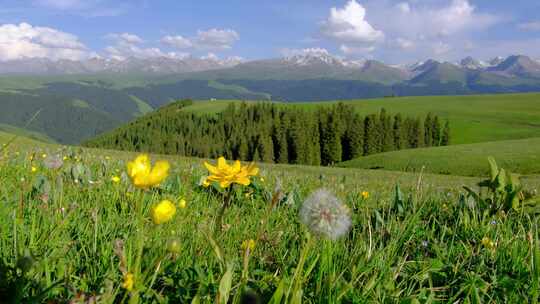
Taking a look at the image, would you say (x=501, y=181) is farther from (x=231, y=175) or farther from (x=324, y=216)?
(x=231, y=175)

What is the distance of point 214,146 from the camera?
132875 millimetres

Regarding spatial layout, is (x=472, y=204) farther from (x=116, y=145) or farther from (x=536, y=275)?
(x=116, y=145)

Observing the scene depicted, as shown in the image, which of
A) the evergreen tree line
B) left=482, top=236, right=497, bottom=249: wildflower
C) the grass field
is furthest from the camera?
the evergreen tree line

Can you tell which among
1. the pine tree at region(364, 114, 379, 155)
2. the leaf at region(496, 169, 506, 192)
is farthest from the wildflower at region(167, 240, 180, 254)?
the pine tree at region(364, 114, 379, 155)

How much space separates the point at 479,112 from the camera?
136 meters

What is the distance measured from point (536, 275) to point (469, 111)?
151 m

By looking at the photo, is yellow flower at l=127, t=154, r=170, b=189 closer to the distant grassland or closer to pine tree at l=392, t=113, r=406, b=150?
the distant grassland

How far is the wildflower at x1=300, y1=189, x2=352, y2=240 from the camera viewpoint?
62.9 inches

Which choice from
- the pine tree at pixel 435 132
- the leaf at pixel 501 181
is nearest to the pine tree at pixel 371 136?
the pine tree at pixel 435 132

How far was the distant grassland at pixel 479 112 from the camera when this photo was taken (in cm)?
10788

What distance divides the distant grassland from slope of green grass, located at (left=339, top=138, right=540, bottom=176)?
163 ft

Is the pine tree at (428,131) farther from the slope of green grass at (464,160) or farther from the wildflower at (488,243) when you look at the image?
the wildflower at (488,243)

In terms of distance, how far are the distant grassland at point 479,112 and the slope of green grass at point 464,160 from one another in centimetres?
4979

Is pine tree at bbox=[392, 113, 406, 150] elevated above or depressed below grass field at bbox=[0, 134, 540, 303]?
below
